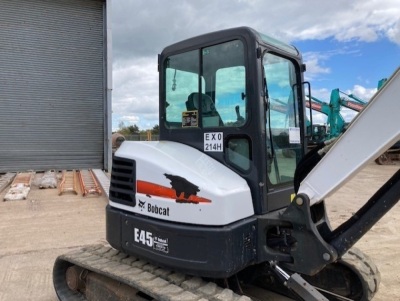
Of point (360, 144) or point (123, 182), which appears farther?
point (123, 182)

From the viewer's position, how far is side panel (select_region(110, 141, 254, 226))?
281 cm

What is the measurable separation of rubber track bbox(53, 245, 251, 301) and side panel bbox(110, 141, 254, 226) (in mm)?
469

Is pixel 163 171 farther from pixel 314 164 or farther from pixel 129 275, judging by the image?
pixel 314 164

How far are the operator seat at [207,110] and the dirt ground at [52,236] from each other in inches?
99.2

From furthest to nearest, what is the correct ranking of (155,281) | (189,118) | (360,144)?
(189,118) < (155,281) < (360,144)

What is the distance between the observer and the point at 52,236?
21.1 ft

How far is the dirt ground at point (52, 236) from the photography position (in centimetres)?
443

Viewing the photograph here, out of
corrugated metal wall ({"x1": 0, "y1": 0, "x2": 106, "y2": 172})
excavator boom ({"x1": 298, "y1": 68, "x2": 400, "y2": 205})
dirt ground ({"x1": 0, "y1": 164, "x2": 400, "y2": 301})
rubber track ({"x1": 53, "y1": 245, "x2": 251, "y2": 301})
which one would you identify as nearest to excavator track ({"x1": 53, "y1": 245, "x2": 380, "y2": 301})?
rubber track ({"x1": 53, "y1": 245, "x2": 251, "y2": 301})

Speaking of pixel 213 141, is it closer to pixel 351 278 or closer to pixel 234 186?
pixel 234 186

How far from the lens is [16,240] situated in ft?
20.3

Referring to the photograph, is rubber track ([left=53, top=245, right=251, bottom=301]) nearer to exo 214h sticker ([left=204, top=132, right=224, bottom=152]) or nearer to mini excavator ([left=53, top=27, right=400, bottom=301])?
mini excavator ([left=53, top=27, right=400, bottom=301])

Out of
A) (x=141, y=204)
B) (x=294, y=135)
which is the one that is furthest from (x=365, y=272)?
(x=141, y=204)

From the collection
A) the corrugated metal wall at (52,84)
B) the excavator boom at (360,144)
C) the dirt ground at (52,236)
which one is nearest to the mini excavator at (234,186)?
the excavator boom at (360,144)

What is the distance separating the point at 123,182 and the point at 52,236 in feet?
11.8
